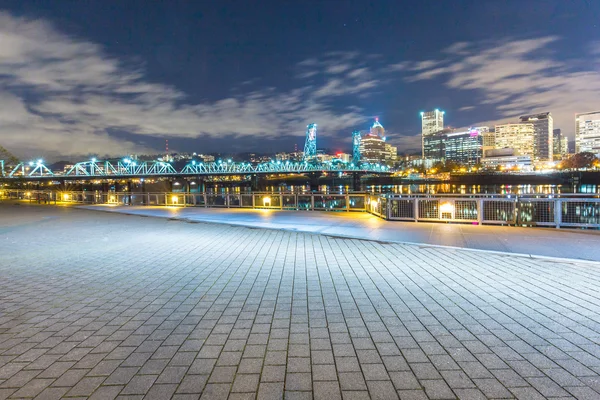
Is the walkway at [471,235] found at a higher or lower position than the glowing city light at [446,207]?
lower

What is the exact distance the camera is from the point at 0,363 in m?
3.86

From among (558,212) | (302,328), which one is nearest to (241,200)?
(558,212)

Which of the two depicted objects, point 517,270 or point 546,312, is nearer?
point 546,312

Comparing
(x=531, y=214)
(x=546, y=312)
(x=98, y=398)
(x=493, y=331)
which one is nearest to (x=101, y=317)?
(x=98, y=398)

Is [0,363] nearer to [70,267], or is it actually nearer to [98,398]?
[98,398]

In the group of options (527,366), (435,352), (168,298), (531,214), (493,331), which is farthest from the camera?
(531,214)

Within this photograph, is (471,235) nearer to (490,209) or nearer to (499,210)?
(499,210)

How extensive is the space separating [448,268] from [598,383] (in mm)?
4282

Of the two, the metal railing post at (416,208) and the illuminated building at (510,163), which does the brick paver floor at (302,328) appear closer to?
the metal railing post at (416,208)

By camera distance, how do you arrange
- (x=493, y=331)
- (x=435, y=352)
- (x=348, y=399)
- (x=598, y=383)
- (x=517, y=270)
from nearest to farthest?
(x=348, y=399) < (x=598, y=383) < (x=435, y=352) < (x=493, y=331) < (x=517, y=270)

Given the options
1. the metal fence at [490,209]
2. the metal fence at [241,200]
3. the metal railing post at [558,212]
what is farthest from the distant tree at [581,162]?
the metal railing post at [558,212]

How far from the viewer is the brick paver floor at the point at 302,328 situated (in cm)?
341

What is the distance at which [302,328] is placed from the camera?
465 centimetres

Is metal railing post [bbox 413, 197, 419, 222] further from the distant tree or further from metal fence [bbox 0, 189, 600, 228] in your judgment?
the distant tree
